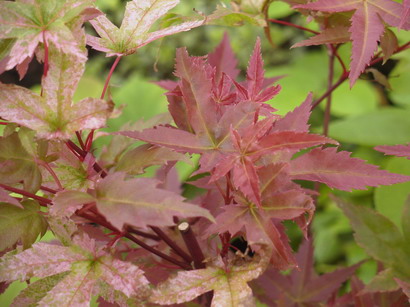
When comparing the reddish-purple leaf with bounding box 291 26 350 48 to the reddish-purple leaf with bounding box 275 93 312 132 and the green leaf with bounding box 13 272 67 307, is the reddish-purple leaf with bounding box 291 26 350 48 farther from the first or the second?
the green leaf with bounding box 13 272 67 307

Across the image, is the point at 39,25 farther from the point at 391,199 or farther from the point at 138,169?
the point at 391,199

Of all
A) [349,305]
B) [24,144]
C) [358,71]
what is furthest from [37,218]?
[349,305]

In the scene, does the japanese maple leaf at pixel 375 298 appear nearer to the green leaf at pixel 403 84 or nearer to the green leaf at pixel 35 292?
the green leaf at pixel 35 292

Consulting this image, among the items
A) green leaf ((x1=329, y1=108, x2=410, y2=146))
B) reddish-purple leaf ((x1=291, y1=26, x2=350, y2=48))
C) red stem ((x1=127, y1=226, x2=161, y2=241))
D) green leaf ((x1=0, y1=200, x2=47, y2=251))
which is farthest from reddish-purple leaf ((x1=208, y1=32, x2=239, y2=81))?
green leaf ((x1=329, y1=108, x2=410, y2=146))

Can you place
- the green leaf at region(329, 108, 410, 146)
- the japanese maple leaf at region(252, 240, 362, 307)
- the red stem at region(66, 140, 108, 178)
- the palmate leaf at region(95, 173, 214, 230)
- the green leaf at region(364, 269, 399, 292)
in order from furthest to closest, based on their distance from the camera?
the green leaf at region(329, 108, 410, 146) < the japanese maple leaf at region(252, 240, 362, 307) < the green leaf at region(364, 269, 399, 292) < the red stem at region(66, 140, 108, 178) < the palmate leaf at region(95, 173, 214, 230)

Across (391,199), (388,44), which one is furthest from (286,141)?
(391,199)
